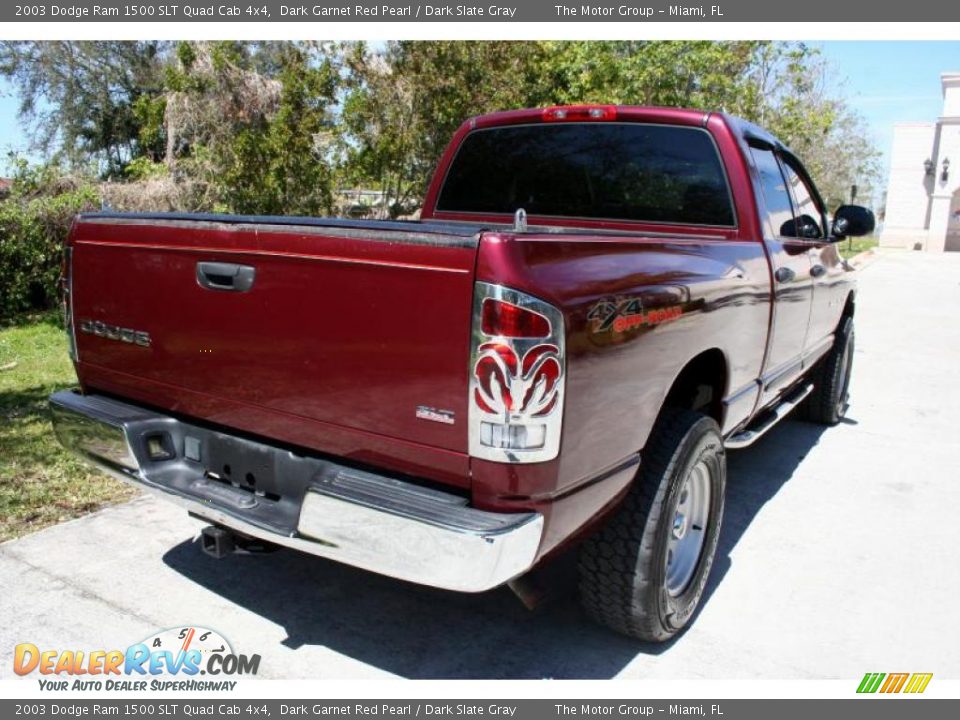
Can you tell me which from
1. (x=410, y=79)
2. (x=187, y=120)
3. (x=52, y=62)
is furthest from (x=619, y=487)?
(x=52, y=62)

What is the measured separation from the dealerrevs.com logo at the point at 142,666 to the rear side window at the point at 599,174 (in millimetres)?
2614

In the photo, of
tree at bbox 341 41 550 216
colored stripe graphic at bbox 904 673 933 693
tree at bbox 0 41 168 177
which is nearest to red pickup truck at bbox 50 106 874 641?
colored stripe graphic at bbox 904 673 933 693

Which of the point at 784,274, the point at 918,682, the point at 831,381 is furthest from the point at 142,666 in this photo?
the point at 831,381

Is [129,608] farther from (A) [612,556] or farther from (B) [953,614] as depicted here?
(B) [953,614]

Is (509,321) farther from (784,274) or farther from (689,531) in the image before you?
(784,274)

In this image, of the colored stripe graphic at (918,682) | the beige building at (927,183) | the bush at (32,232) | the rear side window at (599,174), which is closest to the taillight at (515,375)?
the colored stripe graphic at (918,682)

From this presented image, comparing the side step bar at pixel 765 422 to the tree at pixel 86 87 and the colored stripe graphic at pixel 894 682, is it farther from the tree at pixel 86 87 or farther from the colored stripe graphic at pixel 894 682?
the tree at pixel 86 87

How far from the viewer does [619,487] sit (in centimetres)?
264

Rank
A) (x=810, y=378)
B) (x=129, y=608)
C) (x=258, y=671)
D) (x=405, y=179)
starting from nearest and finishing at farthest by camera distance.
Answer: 1. (x=258, y=671)
2. (x=129, y=608)
3. (x=810, y=378)
4. (x=405, y=179)

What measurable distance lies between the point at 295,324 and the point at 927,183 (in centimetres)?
4289

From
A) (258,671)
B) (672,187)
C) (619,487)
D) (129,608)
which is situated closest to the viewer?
(619,487)

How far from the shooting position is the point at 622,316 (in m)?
2.48

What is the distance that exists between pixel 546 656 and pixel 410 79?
32.8 ft

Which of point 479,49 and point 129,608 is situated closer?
point 129,608
